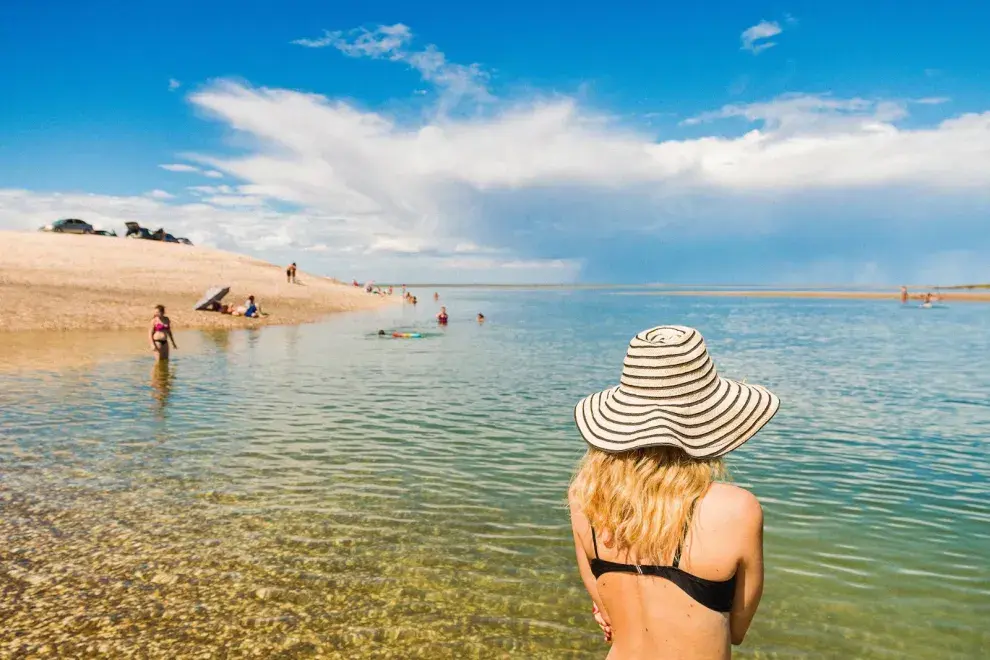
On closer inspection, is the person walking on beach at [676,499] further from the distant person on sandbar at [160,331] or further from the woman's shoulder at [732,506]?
the distant person on sandbar at [160,331]

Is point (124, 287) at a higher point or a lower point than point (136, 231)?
lower

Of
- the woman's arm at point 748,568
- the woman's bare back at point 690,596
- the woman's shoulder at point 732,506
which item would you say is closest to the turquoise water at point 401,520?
the woman's bare back at point 690,596

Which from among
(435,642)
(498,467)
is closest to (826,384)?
(498,467)

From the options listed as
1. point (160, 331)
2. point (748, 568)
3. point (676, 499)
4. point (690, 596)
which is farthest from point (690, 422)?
point (160, 331)

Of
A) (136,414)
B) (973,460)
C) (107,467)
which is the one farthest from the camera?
(136,414)

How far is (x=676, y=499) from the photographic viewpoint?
3.35 m

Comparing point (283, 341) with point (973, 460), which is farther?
point (283, 341)

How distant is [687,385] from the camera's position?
134 inches

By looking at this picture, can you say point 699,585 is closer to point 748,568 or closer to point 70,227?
point 748,568

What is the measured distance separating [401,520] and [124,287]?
5596cm

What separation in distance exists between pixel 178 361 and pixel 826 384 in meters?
26.4

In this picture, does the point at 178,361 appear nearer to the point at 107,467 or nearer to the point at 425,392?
the point at 425,392

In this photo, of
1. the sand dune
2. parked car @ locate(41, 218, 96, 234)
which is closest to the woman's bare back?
the sand dune

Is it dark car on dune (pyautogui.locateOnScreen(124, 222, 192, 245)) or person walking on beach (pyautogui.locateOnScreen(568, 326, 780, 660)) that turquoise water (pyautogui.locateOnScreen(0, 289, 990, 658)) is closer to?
person walking on beach (pyautogui.locateOnScreen(568, 326, 780, 660))
